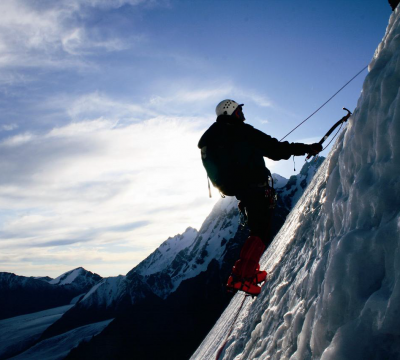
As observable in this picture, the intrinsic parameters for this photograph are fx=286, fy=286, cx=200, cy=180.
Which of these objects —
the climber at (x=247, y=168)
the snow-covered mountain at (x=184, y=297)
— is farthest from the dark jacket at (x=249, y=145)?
the snow-covered mountain at (x=184, y=297)

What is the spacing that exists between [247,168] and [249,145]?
337mm

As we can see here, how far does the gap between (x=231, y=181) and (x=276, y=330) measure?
213 centimetres

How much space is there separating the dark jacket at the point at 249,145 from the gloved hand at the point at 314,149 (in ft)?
0.17

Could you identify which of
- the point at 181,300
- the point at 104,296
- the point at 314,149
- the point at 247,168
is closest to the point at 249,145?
the point at 247,168

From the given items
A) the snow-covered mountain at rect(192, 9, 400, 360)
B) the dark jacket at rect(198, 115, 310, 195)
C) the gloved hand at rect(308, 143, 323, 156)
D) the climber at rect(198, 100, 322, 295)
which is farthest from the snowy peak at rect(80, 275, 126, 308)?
the snow-covered mountain at rect(192, 9, 400, 360)

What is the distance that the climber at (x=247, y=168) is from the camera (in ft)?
13.5

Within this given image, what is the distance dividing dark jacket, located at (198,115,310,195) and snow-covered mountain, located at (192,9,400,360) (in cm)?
151

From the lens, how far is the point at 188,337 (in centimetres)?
11250

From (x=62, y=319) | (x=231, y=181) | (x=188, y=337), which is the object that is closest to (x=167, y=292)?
(x=62, y=319)

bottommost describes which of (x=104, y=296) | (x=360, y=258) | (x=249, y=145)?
(x=360, y=258)

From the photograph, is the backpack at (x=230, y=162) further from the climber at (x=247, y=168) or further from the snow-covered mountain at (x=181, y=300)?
the snow-covered mountain at (x=181, y=300)

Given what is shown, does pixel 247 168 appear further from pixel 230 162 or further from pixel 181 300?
pixel 181 300

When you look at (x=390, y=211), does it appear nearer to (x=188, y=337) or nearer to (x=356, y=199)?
(x=356, y=199)

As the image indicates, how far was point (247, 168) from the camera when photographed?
13.8 ft
